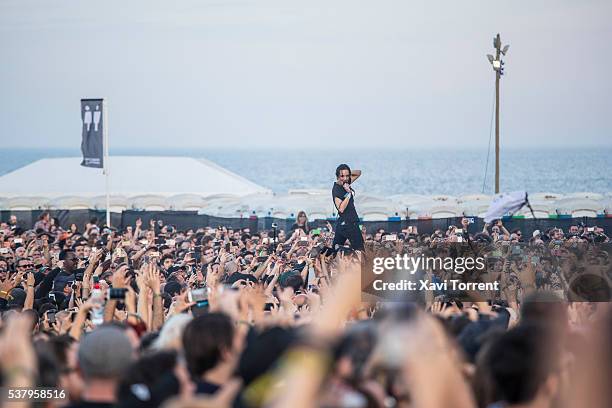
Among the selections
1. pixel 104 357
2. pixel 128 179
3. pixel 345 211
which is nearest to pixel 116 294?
pixel 104 357

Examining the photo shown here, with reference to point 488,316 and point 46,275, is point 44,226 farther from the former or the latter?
point 488,316

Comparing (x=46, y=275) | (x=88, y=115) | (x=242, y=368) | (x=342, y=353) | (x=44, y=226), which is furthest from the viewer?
(x=88, y=115)

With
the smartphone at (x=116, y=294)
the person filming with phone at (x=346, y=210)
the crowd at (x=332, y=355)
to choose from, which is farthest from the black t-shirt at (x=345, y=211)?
the smartphone at (x=116, y=294)

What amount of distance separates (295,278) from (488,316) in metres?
5.57

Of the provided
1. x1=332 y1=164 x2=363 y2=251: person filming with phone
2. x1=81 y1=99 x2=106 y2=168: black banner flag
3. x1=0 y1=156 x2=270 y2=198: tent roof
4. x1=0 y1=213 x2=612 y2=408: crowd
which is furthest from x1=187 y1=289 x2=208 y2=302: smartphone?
x1=0 y1=156 x2=270 y2=198: tent roof

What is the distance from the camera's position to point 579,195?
32.9 metres

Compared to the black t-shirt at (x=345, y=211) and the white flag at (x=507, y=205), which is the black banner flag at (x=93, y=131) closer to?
the black t-shirt at (x=345, y=211)

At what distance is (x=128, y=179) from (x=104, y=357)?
46.8 meters

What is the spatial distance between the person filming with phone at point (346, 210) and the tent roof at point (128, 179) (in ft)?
105

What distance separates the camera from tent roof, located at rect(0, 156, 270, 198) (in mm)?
48719

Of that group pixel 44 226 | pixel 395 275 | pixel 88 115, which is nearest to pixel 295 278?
pixel 395 275

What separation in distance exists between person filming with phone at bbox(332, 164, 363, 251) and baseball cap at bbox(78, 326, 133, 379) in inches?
368

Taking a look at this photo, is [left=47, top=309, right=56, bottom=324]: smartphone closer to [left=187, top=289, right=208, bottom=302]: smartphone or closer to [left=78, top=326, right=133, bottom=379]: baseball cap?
[left=187, top=289, right=208, bottom=302]: smartphone

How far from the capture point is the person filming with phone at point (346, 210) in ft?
49.6
